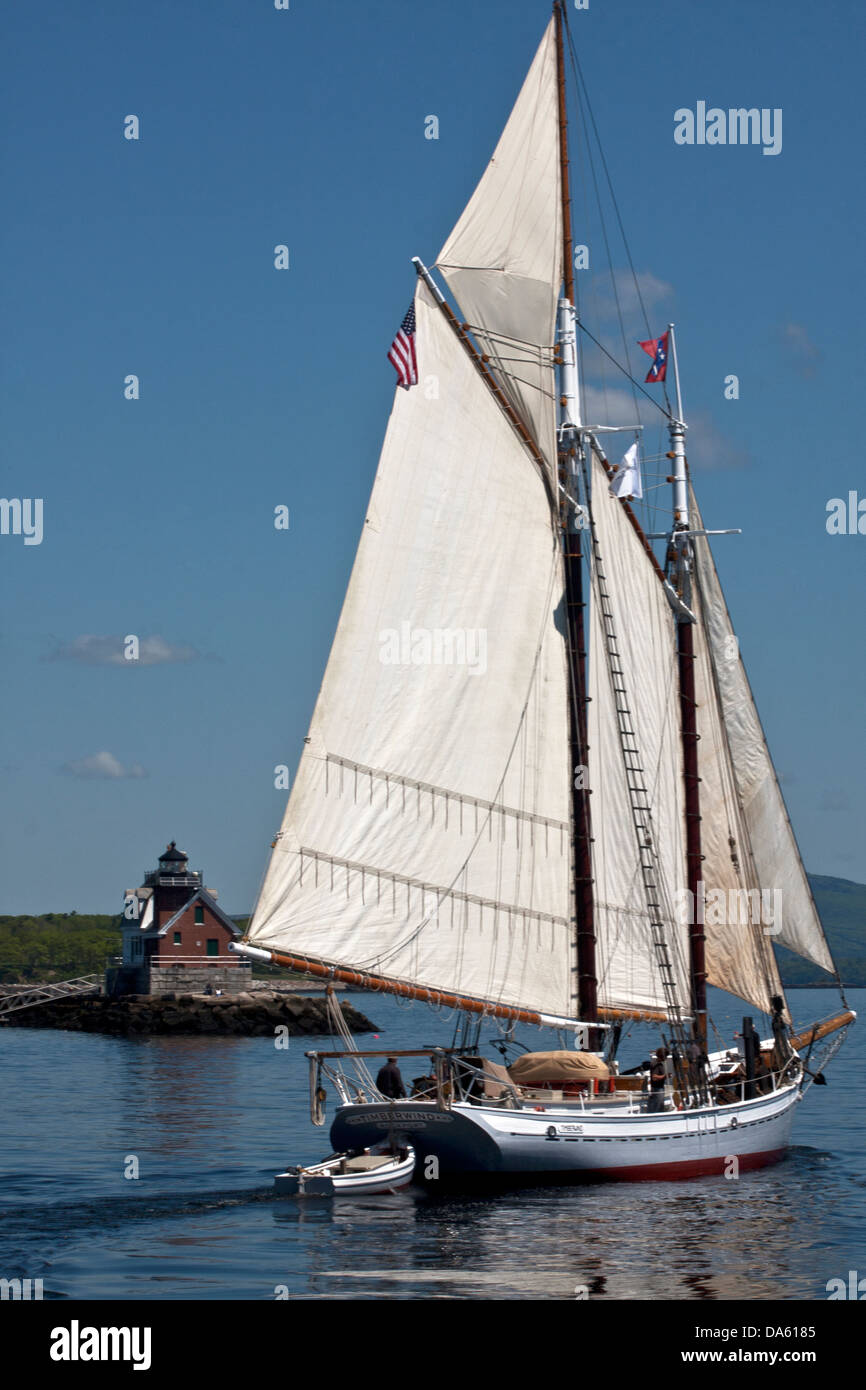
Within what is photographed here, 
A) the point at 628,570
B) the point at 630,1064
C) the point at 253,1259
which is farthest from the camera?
the point at 630,1064

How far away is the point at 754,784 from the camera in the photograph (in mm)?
49250

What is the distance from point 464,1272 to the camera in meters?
28.1

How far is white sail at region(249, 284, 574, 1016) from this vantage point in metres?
37.3

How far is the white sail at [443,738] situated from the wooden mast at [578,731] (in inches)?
19.9

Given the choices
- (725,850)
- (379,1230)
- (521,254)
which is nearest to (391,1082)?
(379,1230)

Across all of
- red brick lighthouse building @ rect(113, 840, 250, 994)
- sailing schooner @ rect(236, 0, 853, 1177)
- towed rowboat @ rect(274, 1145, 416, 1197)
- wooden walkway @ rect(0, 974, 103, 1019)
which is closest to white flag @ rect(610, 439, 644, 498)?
sailing schooner @ rect(236, 0, 853, 1177)

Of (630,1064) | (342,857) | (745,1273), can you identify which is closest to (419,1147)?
(342,857)

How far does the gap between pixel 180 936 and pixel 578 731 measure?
8619 cm

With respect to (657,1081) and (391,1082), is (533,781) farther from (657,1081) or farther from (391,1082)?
(391,1082)

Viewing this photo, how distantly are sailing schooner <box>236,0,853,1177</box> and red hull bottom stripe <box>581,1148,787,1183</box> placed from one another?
0.09 m

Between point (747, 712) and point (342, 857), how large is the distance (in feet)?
54.7

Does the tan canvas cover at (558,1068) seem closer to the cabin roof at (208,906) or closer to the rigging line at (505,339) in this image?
the rigging line at (505,339)

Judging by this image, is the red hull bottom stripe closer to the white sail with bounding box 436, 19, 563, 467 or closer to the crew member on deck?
the crew member on deck

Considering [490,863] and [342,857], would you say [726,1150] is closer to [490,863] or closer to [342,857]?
[490,863]
